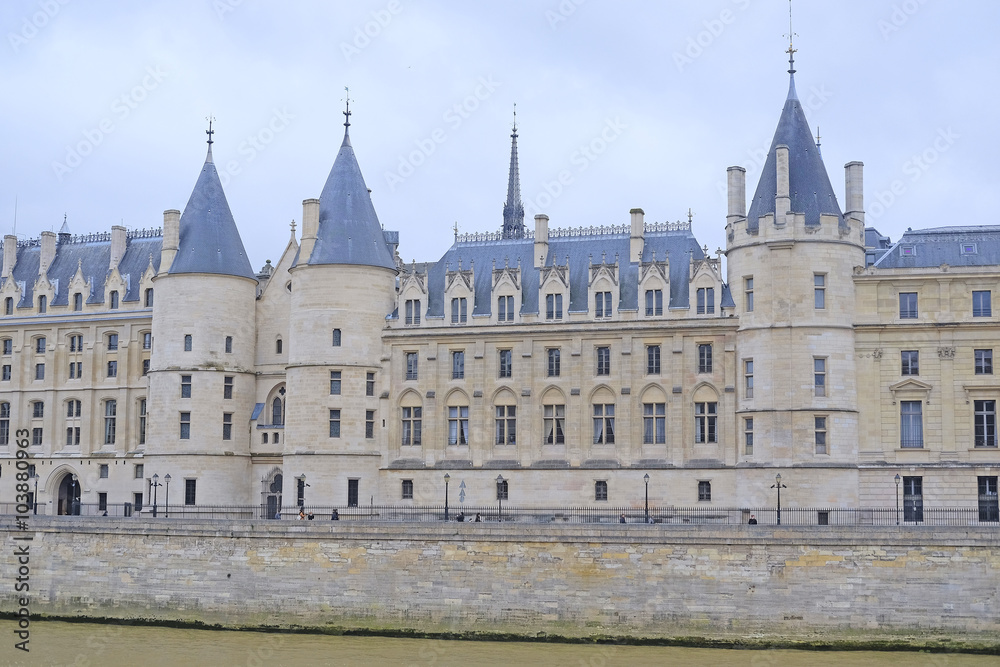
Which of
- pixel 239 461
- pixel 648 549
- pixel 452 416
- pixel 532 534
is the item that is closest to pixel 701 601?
pixel 648 549

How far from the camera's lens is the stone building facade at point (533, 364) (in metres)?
54.5

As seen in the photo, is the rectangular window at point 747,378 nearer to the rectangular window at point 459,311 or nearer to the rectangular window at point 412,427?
the rectangular window at point 459,311

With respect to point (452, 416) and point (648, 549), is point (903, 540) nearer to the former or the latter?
point (648, 549)

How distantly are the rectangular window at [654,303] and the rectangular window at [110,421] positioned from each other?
2870 cm

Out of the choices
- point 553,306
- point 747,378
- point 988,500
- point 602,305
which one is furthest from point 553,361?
point 988,500

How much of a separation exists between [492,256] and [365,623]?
22357mm

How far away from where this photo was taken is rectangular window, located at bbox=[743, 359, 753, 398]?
5581cm

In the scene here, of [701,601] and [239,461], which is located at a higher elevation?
[239,461]

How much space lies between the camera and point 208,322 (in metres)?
63.1

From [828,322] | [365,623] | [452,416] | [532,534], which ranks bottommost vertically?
[365,623]

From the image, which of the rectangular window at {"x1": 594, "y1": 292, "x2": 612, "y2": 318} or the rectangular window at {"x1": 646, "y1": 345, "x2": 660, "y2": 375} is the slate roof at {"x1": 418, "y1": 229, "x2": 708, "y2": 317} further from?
the rectangular window at {"x1": 646, "y1": 345, "x2": 660, "y2": 375}

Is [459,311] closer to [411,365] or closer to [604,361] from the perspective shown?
[411,365]

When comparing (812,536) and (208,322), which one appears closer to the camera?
(812,536)

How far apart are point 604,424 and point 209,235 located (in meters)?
21.6
